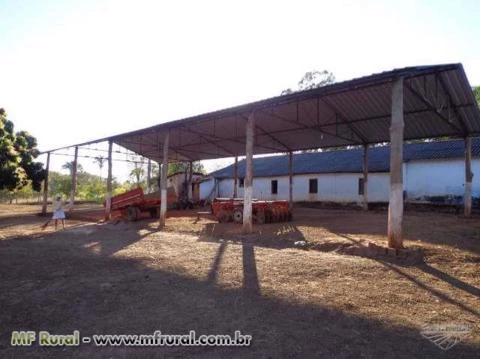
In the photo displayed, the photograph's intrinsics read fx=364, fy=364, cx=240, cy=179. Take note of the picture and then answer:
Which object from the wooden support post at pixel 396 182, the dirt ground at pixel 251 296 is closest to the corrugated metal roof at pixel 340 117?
the wooden support post at pixel 396 182

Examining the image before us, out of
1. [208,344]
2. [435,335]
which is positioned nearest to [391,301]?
[435,335]

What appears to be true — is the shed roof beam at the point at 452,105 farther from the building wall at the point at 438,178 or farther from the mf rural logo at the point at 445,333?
the mf rural logo at the point at 445,333

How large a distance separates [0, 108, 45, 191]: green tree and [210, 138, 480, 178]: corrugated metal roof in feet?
53.7

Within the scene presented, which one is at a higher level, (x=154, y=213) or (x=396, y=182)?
(x=396, y=182)

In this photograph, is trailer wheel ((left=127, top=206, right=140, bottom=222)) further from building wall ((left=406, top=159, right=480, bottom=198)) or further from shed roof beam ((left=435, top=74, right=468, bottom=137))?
building wall ((left=406, top=159, right=480, bottom=198))

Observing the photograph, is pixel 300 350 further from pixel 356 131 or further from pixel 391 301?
pixel 356 131

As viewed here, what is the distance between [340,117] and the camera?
56.3 feet

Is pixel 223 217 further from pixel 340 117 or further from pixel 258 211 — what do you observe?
pixel 340 117

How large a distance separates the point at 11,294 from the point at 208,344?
383 centimetres

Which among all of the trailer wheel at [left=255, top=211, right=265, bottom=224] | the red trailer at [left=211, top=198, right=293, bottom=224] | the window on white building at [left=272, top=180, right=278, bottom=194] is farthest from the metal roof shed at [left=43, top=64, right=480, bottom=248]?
the window on white building at [left=272, top=180, right=278, bottom=194]

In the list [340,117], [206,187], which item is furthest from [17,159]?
[206,187]

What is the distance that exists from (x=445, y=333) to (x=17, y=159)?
23778 mm

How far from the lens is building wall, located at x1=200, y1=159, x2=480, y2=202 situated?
930 inches

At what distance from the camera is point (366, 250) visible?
29.5 ft
